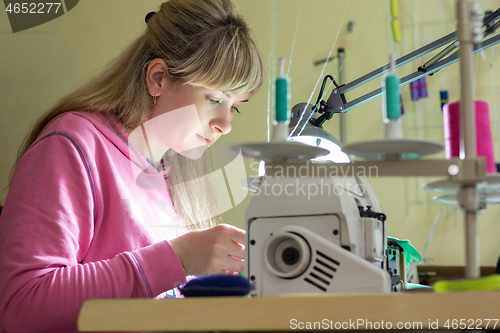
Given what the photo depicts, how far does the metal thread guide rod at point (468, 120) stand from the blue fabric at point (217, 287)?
10.9 inches

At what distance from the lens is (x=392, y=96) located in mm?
601

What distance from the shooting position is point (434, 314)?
A: 0.41 metres

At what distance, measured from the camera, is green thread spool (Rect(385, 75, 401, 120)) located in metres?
0.59

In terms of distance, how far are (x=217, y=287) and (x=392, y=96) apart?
0.34m

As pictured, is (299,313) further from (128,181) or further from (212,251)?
(128,181)

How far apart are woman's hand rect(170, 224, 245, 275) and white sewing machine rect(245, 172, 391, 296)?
89mm

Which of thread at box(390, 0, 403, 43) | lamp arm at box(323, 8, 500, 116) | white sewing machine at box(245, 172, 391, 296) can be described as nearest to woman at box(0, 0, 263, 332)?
white sewing machine at box(245, 172, 391, 296)

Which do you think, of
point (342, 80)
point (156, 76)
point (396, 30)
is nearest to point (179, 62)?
point (156, 76)

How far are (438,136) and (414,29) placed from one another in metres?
0.54

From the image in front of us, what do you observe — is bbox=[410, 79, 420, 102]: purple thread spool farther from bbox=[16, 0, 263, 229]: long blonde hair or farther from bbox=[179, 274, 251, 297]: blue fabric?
bbox=[179, 274, 251, 297]: blue fabric

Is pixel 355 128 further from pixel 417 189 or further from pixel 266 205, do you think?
pixel 266 205

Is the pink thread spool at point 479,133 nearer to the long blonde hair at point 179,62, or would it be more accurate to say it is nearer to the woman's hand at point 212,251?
the woman's hand at point 212,251

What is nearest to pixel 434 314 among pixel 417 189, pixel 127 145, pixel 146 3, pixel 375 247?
pixel 375 247

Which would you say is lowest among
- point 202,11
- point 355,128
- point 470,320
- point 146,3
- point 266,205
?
point 470,320
